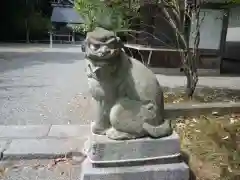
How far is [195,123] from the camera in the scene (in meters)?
4.90

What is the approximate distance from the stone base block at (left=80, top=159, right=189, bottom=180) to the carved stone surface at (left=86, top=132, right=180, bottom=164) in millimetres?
66

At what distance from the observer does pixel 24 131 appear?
4.71 m

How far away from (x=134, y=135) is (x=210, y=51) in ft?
26.4

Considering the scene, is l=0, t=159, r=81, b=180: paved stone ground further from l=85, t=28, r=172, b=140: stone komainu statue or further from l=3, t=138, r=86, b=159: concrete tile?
l=85, t=28, r=172, b=140: stone komainu statue

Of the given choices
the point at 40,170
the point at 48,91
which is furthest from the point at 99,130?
the point at 48,91

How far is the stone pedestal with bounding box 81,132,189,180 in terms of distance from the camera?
2.74m

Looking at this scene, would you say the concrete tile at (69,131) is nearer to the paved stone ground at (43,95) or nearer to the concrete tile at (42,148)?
the concrete tile at (42,148)

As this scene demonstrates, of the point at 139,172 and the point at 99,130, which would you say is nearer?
the point at 139,172

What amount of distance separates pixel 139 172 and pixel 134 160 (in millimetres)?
106

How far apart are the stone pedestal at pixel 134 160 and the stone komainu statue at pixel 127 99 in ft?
0.25

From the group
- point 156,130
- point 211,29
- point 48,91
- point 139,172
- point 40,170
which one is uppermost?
point 211,29

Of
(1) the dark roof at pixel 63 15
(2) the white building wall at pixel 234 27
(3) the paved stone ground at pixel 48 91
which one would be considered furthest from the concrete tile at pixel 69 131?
(1) the dark roof at pixel 63 15

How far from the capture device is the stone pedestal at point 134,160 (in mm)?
2740

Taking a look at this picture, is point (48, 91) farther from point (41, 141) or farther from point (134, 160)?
point (134, 160)
